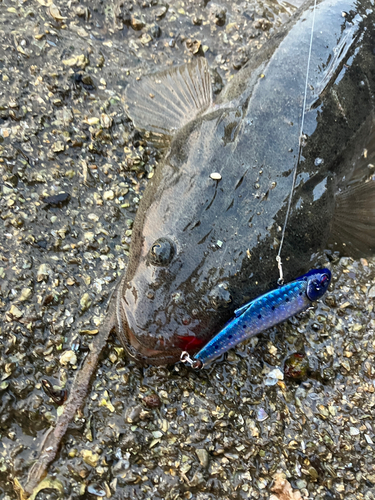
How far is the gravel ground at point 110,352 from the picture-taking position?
8.79 feet

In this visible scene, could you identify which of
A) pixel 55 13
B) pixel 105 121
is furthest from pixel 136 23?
pixel 105 121

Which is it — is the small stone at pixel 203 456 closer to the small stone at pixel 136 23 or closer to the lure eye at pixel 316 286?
the lure eye at pixel 316 286

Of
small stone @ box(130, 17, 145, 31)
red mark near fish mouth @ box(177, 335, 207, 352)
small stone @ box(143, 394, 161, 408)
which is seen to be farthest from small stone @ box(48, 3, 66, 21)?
small stone @ box(143, 394, 161, 408)

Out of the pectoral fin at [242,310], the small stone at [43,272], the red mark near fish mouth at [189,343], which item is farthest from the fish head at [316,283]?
the small stone at [43,272]

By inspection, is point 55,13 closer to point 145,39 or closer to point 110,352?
point 145,39

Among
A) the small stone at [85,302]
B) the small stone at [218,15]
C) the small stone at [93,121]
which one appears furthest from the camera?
the small stone at [218,15]

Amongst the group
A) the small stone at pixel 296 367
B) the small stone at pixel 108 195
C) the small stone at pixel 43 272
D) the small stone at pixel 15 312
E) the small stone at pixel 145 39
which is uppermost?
the small stone at pixel 145 39

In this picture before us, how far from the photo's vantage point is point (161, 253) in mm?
2574

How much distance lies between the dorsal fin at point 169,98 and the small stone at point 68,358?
6.72 ft

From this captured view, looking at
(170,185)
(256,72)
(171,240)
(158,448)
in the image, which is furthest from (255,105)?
(158,448)

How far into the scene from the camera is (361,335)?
330 centimetres

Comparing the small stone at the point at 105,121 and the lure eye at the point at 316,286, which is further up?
the lure eye at the point at 316,286

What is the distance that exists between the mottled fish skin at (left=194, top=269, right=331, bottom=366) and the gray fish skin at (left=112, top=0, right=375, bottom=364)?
90 mm

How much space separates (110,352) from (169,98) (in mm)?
2442
